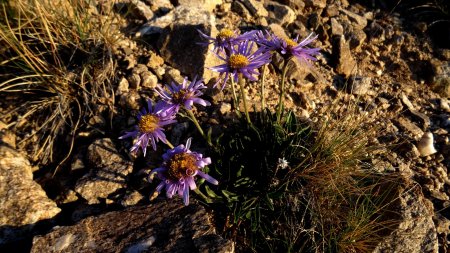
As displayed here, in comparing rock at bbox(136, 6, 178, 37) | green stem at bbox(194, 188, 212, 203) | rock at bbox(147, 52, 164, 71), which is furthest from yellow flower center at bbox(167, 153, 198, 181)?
rock at bbox(136, 6, 178, 37)

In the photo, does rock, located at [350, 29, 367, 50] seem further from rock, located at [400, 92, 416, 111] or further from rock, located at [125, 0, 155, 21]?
rock, located at [125, 0, 155, 21]

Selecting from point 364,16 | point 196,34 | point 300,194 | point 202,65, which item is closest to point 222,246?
point 300,194

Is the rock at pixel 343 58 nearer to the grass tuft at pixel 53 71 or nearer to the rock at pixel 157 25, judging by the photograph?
the rock at pixel 157 25

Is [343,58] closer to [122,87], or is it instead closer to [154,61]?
[154,61]

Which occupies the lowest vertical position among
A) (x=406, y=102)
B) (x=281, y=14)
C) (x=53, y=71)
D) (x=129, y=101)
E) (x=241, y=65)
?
(x=406, y=102)

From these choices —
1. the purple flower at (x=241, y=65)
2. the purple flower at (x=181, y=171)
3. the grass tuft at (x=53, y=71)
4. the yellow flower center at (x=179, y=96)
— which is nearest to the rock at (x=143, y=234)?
the purple flower at (x=181, y=171)

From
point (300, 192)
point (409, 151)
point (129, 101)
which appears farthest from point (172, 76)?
point (409, 151)
